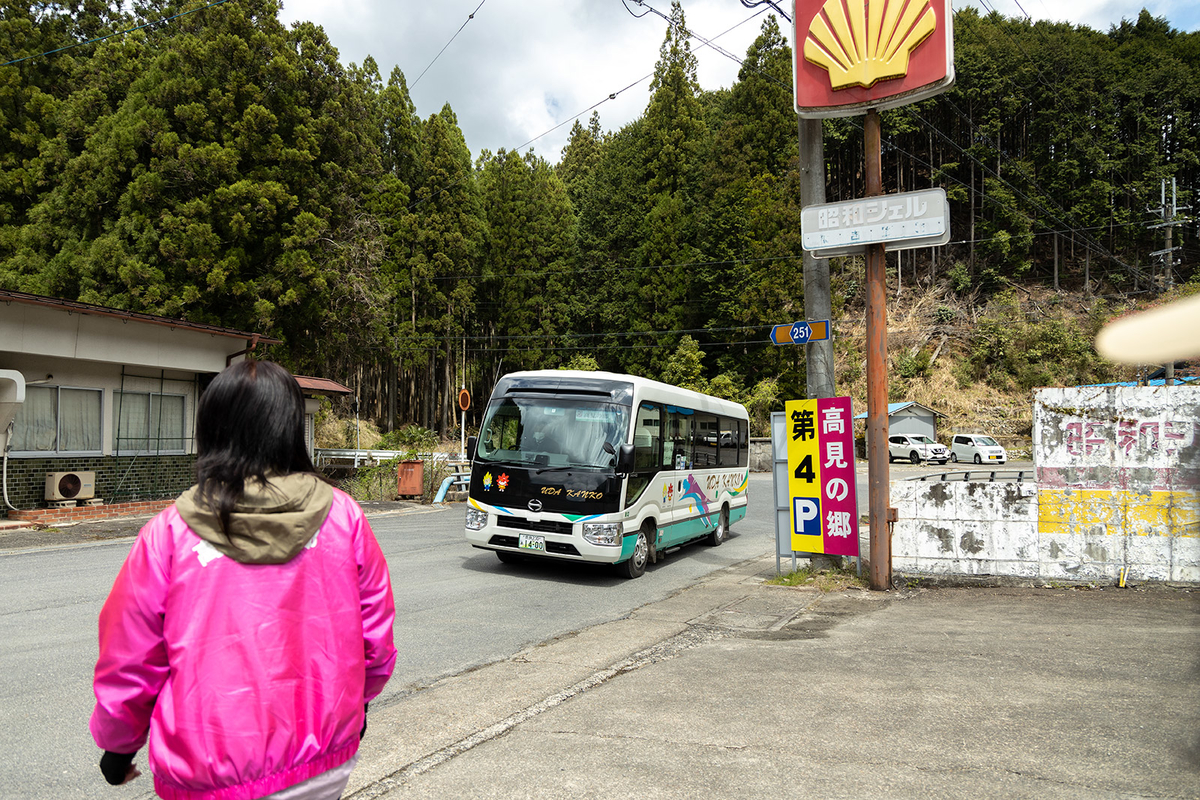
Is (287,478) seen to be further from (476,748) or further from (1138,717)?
(1138,717)

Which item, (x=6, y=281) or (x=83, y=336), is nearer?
(x=83, y=336)

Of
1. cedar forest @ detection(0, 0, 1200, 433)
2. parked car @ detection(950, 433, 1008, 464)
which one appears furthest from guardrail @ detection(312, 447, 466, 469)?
parked car @ detection(950, 433, 1008, 464)

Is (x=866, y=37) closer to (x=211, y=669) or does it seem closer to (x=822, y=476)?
(x=822, y=476)

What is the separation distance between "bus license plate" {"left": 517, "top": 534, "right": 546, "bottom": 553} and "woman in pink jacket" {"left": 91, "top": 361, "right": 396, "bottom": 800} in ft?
25.5

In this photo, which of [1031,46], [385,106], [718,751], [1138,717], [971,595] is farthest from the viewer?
[1031,46]

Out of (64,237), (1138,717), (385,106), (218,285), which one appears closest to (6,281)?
(64,237)

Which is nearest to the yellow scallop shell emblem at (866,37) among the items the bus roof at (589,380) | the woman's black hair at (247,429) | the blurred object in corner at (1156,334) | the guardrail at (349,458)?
the bus roof at (589,380)

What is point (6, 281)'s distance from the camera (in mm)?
23312

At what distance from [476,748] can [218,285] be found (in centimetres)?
2214

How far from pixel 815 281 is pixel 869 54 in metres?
2.77

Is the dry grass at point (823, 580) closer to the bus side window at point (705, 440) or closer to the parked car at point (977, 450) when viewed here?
the bus side window at point (705, 440)

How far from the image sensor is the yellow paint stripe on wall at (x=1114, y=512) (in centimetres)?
843

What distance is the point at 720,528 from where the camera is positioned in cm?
1452

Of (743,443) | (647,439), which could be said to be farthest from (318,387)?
(647,439)
